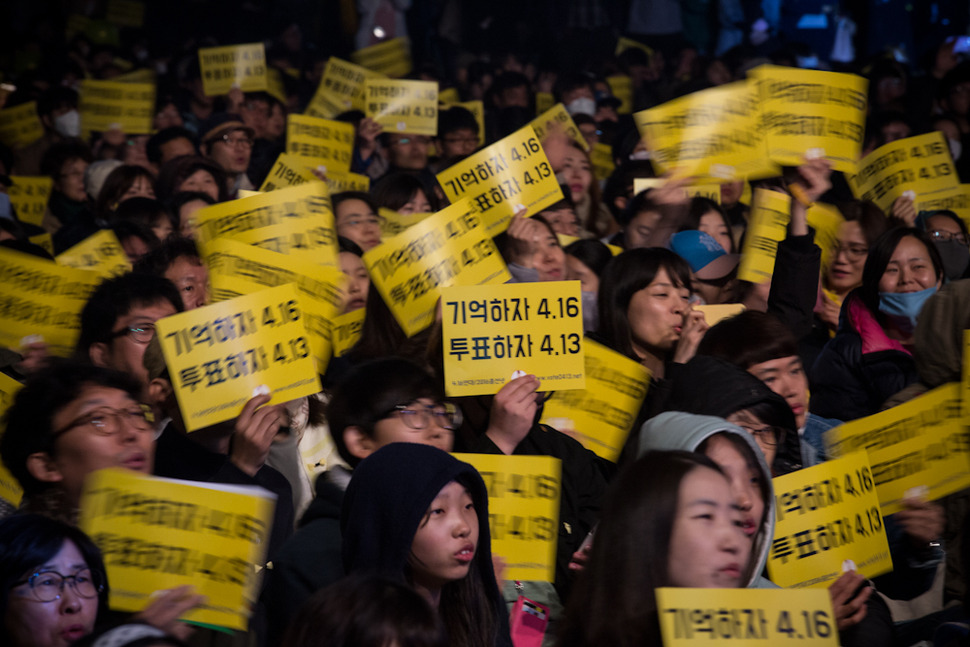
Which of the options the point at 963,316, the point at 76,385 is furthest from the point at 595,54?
the point at 76,385

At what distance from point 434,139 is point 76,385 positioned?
270 inches

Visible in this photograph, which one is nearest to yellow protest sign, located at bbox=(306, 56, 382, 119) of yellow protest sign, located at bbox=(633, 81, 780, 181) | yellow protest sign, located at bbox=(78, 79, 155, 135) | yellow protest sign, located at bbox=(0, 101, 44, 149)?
yellow protest sign, located at bbox=(78, 79, 155, 135)

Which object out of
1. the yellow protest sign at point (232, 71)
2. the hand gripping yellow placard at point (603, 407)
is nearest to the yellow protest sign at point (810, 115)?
the hand gripping yellow placard at point (603, 407)

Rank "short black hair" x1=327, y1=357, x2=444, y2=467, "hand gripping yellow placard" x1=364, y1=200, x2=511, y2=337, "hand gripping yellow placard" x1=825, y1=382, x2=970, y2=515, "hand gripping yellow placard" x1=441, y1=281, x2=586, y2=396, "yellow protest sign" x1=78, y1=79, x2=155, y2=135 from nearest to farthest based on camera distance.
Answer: "short black hair" x1=327, y1=357, x2=444, y2=467 → "hand gripping yellow placard" x1=825, y1=382, x2=970, y2=515 → "hand gripping yellow placard" x1=441, y1=281, x2=586, y2=396 → "hand gripping yellow placard" x1=364, y1=200, x2=511, y2=337 → "yellow protest sign" x1=78, y1=79, x2=155, y2=135

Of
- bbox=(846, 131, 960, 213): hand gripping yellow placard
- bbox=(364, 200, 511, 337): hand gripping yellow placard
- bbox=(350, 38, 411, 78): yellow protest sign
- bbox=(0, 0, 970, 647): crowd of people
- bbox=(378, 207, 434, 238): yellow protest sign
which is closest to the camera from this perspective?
bbox=(0, 0, 970, 647): crowd of people

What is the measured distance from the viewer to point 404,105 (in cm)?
866

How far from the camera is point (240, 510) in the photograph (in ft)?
9.55

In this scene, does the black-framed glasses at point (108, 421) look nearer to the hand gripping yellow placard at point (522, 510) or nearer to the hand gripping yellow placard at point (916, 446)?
the hand gripping yellow placard at point (522, 510)

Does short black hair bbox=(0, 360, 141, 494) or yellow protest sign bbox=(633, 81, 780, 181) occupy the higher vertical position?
yellow protest sign bbox=(633, 81, 780, 181)

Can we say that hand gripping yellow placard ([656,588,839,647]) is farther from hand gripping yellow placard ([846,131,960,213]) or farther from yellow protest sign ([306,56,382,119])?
yellow protest sign ([306,56,382,119])

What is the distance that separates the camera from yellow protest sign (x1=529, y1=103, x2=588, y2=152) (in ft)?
24.7

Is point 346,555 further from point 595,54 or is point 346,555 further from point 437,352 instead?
point 595,54

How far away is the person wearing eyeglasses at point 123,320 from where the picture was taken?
4.17 metres

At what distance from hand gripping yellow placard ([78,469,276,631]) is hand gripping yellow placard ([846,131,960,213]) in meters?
4.77
